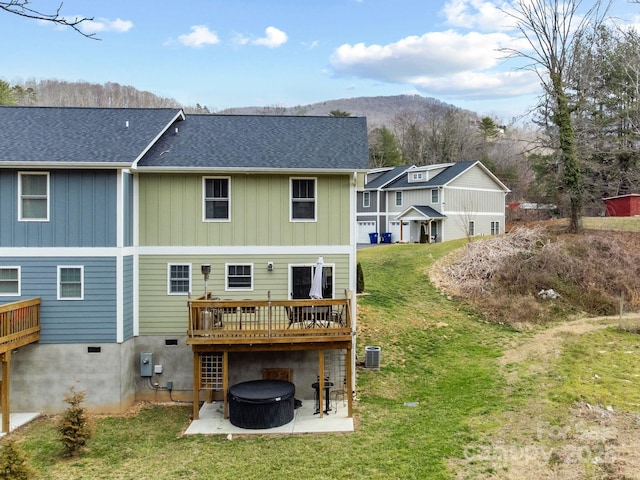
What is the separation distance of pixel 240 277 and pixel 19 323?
17.8 feet

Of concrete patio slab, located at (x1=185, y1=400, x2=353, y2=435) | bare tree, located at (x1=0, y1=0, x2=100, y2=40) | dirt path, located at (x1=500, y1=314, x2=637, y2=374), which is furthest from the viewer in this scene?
dirt path, located at (x1=500, y1=314, x2=637, y2=374)

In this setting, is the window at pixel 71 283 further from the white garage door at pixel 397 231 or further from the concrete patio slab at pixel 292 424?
the white garage door at pixel 397 231

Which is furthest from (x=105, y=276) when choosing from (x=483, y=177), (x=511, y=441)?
(x=483, y=177)

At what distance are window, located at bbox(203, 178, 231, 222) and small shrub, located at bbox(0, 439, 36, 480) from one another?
706 cm

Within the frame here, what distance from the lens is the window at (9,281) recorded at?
1251 cm

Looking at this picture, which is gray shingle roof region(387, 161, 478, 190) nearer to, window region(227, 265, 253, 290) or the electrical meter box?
window region(227, 265, 253, 290)

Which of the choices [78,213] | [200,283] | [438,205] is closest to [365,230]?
[438,205]

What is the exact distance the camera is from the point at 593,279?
21.3 m

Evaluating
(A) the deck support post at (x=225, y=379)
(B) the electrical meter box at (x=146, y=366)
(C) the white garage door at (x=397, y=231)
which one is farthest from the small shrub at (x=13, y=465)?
(C) the white garage door at (x=397, y=231)

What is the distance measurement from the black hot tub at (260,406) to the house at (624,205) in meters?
29.3

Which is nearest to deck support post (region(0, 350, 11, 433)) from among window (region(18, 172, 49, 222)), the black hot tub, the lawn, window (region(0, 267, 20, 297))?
the lawn

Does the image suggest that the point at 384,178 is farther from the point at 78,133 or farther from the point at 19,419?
the point at 19,419

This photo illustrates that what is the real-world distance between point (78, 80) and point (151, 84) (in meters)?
11.4

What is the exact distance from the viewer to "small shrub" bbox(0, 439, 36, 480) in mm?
8133
